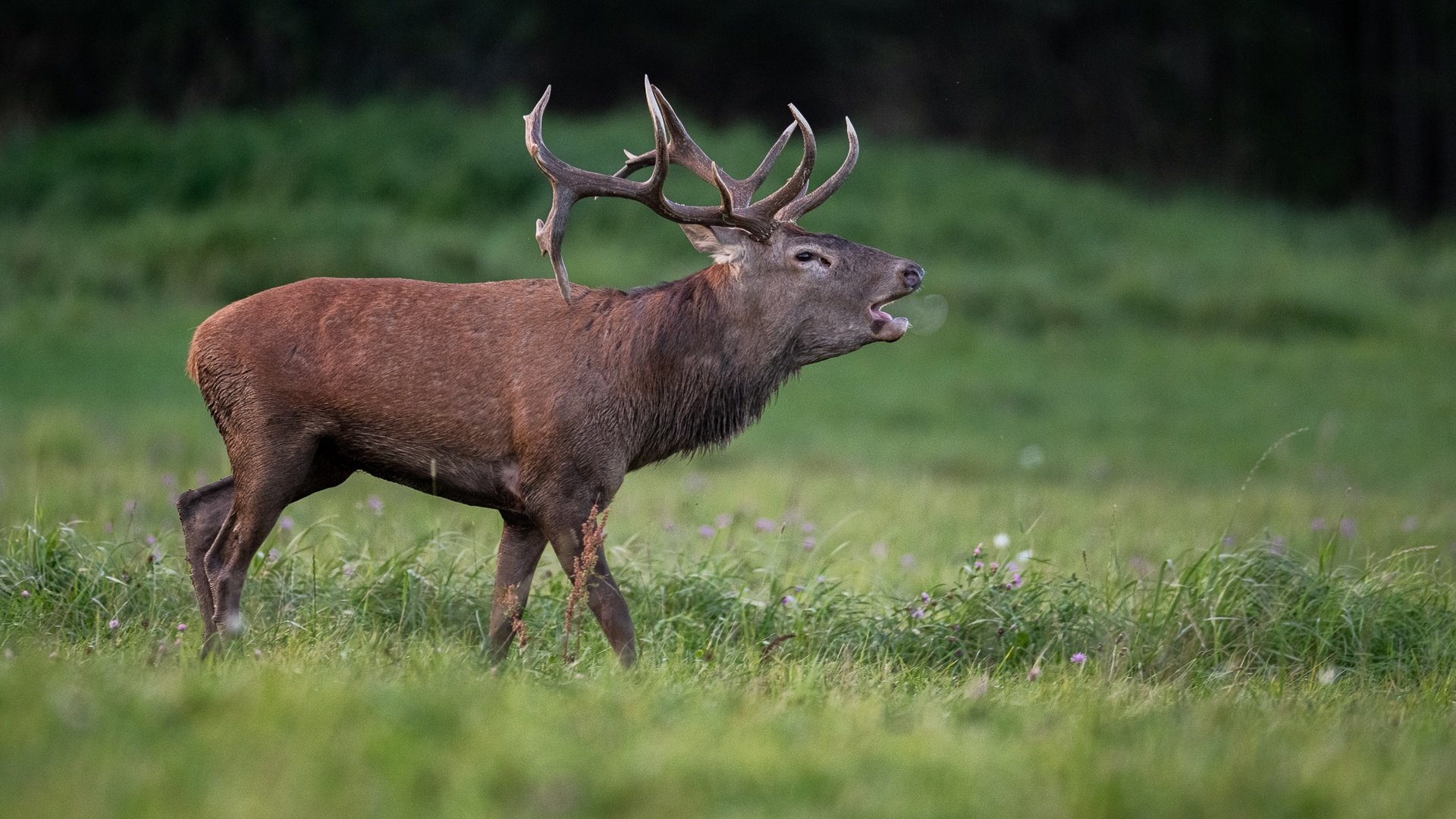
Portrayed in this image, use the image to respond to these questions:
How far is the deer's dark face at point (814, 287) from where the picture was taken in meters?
6.50

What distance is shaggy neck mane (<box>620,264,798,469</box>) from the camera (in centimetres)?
628

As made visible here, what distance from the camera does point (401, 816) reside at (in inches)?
136

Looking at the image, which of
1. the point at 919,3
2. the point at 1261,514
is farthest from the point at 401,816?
the point at 919,3

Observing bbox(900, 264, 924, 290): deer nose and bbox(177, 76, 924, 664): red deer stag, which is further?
bbox(900, 264, 924, 290): deer nose

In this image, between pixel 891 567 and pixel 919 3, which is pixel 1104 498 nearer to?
pixel 891 567

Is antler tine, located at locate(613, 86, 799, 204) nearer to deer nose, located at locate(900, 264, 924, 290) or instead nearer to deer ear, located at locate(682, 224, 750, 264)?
deer ear, located at locate(682, 224, 750, 264)

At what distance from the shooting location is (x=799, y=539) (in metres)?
8.54

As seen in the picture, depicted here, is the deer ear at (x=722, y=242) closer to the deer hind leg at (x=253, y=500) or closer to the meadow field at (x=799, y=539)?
the meadow field at (x=799, y=539)

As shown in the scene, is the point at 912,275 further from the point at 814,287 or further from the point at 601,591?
the point at 601,591

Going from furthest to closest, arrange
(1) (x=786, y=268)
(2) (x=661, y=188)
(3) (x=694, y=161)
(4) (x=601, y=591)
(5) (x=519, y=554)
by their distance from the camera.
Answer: (3) (x=694, y=161)
(1) (x=786, y=268)
(2) (x=661, y=188)
(5) (x=519, y=554)
(4) (x=601, y=591)

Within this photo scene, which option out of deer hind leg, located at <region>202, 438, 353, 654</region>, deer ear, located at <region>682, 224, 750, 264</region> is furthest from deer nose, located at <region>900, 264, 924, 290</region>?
deer hind leg, located at <region>202, 438, 353, 654</region>

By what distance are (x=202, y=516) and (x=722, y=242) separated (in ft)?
7.63

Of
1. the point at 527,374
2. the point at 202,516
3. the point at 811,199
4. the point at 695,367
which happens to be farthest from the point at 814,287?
the point at 202,516

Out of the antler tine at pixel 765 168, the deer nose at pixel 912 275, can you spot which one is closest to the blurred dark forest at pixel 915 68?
the antler tine at pixel 765 168
